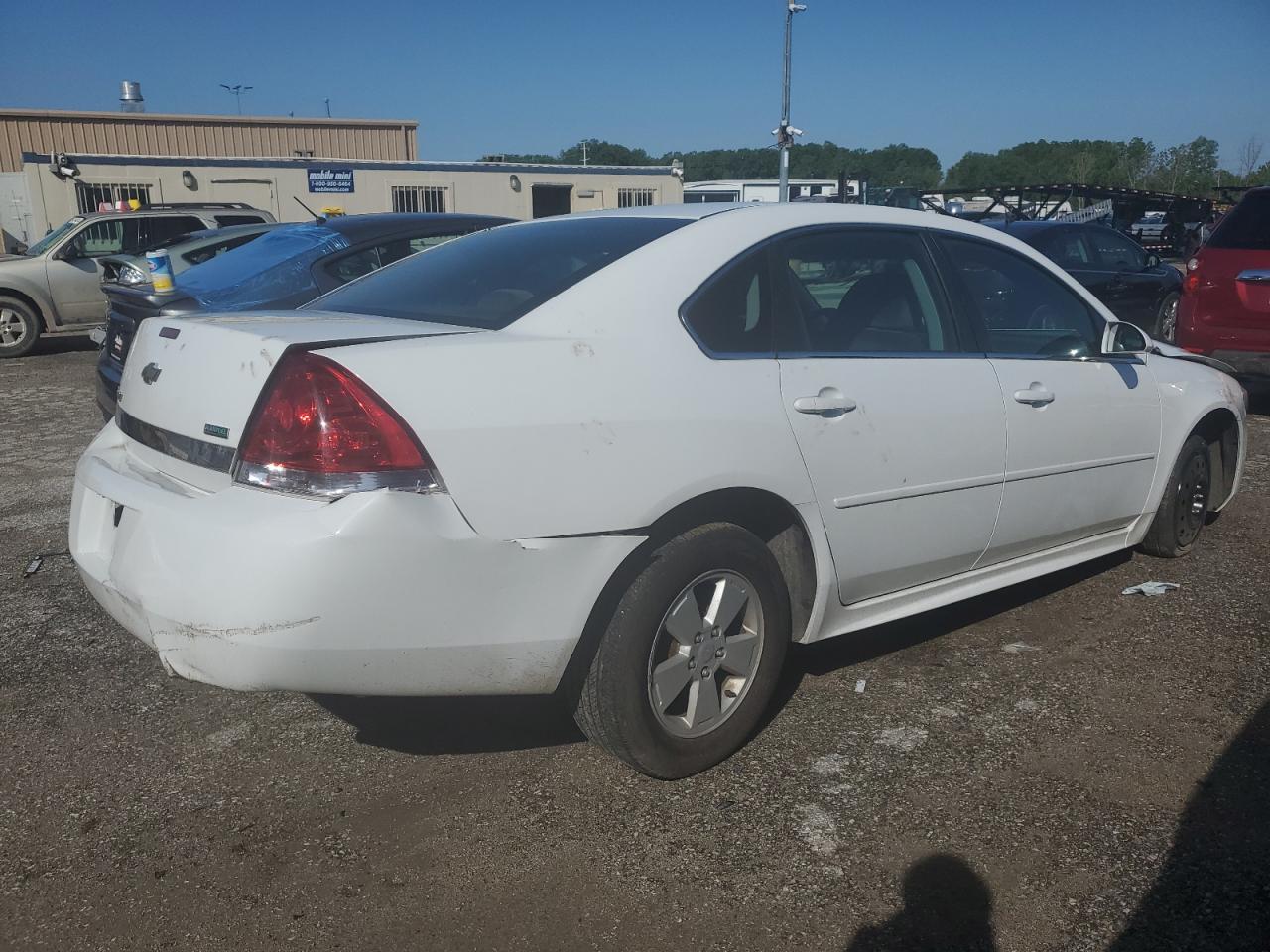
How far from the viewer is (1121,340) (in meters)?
4.14

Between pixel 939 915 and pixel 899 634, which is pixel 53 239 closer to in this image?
pixel 899 634

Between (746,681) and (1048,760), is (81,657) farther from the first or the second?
(1048,760)

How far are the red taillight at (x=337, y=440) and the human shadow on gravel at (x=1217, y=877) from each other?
1834mm

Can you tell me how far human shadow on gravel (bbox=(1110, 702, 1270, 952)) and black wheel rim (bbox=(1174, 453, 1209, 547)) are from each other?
6.22 ft

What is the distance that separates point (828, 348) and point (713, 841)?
1.43m

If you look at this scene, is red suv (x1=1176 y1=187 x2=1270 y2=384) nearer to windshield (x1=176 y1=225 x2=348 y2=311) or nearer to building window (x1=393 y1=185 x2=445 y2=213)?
windshield (x1=176 y1=225 x2=348 y2=311)

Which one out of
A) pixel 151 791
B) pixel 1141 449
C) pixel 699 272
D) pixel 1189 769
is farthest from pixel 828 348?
pixel 151 791

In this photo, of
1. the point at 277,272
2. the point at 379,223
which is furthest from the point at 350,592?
the point at 379,223

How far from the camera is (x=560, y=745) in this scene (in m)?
3.17

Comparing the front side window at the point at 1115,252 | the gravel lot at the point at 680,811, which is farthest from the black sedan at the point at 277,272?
the front side window at the point at 1115,252

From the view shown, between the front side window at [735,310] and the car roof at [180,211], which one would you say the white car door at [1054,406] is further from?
the car roof at [180,211]

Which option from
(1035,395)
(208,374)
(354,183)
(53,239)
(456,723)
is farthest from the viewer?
(354,183)

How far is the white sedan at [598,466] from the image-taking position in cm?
238

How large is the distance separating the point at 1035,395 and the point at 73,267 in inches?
498
